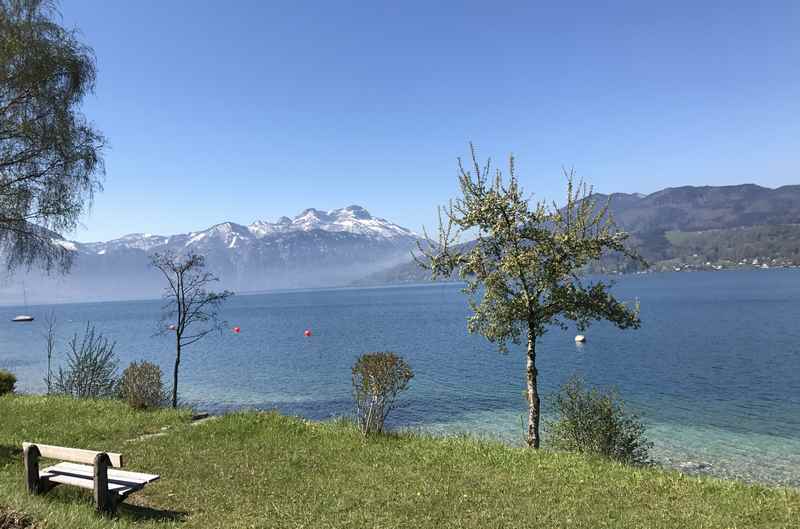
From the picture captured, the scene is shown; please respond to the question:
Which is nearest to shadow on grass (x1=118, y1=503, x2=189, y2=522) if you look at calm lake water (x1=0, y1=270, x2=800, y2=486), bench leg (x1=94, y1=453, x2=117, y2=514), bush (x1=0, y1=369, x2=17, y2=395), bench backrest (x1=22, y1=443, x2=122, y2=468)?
bench leg (x1=94, y1=453, x2=117, y2=514)

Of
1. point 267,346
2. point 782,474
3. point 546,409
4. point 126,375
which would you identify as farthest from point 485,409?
point 267,346

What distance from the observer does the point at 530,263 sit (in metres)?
17.1

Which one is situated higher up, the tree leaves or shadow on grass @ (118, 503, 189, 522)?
the tree leaves

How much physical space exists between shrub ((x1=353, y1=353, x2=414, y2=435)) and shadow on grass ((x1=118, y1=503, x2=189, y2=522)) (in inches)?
286

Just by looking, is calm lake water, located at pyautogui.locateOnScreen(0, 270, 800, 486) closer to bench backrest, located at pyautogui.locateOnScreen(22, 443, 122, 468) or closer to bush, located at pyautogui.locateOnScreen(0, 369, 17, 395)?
bush, located at pyautogui.locateOnScreen(0, 369, 17, 395)

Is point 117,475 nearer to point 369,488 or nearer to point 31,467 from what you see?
point 31,467

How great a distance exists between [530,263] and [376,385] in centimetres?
682

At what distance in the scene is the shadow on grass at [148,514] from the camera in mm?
10086

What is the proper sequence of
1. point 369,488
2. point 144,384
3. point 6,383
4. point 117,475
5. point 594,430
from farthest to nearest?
point 6,383
point 144,384
point 594,430
point 369,488
point 117,475

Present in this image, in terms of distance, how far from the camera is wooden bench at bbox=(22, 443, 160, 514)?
31.3 feet

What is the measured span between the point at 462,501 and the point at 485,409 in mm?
26695

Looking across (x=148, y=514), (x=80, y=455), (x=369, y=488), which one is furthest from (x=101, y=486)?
(x=369, y=488)

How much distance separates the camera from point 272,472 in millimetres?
13258

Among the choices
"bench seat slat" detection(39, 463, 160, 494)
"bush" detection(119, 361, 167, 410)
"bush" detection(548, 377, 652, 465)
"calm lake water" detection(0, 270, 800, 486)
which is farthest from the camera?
"calm lake water" detection(0, 270, 800, 486)
